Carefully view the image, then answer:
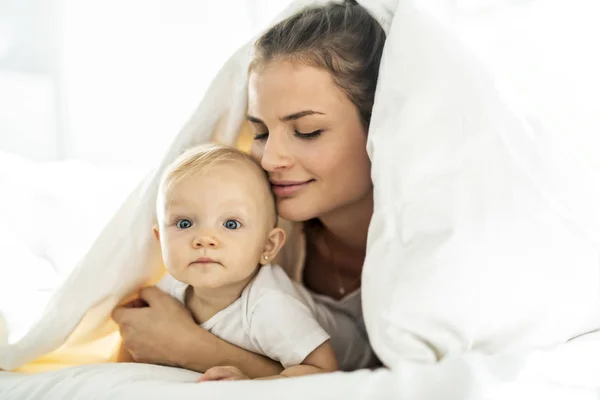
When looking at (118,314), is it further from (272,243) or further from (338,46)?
(338,46)

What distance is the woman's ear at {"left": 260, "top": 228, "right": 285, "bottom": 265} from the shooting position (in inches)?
42.4

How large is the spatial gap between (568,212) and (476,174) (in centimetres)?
14

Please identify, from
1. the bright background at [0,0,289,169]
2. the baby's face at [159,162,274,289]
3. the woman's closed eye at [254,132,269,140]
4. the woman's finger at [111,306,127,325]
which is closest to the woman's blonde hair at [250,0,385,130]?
the woman's closed eye at [254,132,269,140]

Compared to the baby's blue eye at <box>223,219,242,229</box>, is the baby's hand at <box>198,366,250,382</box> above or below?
below

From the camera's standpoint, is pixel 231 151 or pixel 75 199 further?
pixel 75 199

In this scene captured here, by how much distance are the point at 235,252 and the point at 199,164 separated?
15cm

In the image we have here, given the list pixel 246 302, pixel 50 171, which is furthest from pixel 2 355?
pixel 50 171

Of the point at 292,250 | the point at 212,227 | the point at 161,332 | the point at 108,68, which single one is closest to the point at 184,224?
the point at 212,227

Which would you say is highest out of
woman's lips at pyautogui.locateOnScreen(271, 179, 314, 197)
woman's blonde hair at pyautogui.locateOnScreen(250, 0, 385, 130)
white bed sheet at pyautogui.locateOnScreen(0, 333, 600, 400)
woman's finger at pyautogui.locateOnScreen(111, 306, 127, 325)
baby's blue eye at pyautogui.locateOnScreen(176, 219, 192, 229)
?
woman's blonde hair at pyautogui.locateOnScreen(250, 0, 385, 130)

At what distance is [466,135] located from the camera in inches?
36.3

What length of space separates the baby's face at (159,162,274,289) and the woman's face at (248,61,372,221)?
0.09m

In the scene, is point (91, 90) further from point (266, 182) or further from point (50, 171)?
point (266, 182)

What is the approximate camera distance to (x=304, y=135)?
1121 mm

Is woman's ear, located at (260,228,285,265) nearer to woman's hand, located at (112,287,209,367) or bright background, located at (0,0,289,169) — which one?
woman's hand, located at (112,287,209,367)
